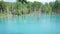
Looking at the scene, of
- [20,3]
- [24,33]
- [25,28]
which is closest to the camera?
[24,33]

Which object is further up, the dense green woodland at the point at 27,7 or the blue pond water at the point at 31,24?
the dense green woodland at the point at 27,7

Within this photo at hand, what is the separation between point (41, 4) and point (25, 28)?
1.00 meters

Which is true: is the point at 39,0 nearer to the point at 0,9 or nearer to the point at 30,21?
the point at 30,21

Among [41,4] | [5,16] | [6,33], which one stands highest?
[41,4]

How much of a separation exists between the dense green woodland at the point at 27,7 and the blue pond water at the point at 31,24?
209 millimetres

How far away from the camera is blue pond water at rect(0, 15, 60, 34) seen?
4043 millimetres

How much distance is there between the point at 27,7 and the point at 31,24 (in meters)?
0.54

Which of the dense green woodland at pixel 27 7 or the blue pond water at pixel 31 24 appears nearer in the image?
the blue pond water at pixel 31 24

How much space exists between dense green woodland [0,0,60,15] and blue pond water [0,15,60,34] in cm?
21

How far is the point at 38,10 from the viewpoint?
467 cm

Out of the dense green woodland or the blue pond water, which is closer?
the blue pond water

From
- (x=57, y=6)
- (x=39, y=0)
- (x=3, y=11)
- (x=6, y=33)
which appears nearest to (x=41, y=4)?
(x=39, y=0)

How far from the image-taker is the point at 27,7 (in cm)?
461

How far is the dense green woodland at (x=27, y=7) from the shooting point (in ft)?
14.7
